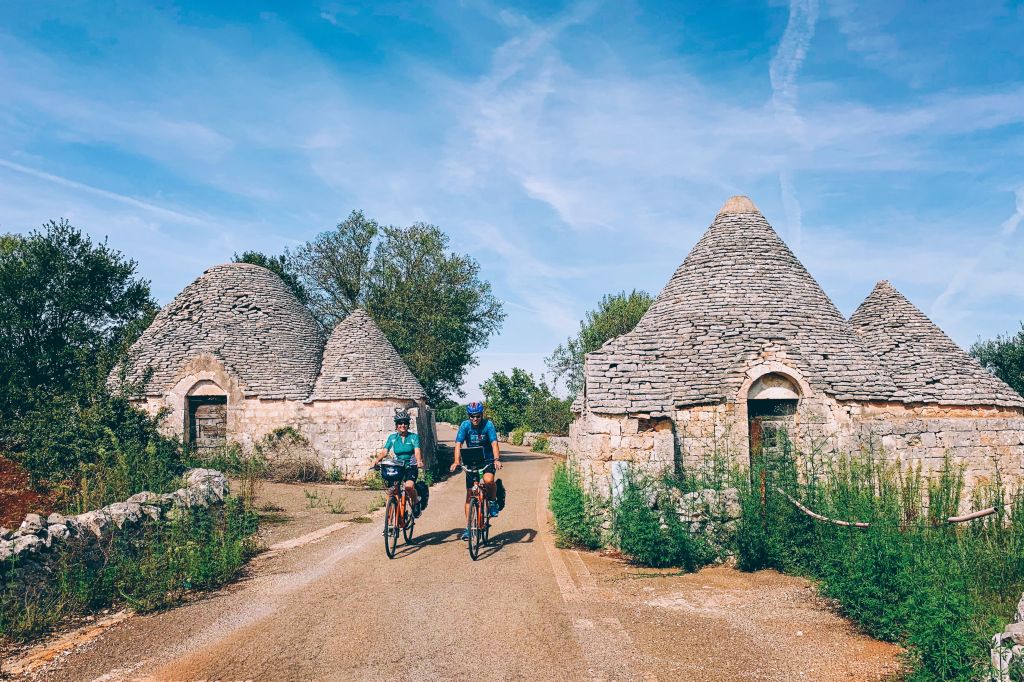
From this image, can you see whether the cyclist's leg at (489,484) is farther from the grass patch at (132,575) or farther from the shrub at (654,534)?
the grass patch at (132,575)

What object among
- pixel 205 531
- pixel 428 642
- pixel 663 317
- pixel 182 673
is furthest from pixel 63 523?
pixel 663 317

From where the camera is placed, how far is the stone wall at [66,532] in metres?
5.64

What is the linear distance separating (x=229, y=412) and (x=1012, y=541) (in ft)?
57.6

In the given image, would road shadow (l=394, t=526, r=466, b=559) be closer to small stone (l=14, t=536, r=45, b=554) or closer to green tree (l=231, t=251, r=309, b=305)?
small stone (l=14, t=536, r=45, b=554)

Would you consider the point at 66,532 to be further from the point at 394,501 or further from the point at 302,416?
the point at 302,416

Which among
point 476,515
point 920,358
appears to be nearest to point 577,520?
point 476,515

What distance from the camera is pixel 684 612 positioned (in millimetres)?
6023

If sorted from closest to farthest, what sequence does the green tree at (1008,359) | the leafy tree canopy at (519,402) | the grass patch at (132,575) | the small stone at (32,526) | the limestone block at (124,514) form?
the grass patch at (132,575)
the small stone at (32,526)
the limestone block at (124,514)
the green tree at (1008,359)
the leafy tree canopy at (519,402)

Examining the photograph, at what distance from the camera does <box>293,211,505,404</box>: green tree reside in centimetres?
2919

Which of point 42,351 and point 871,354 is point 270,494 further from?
point 871,354

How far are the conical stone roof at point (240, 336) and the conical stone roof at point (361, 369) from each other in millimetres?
691

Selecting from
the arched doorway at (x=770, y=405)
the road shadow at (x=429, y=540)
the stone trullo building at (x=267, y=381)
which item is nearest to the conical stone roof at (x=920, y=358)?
the arched doorway at (x=770, y=405)

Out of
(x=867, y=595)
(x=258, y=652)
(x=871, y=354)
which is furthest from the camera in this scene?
(x=871, y=354)

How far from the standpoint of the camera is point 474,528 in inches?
311
